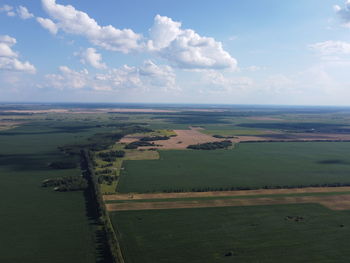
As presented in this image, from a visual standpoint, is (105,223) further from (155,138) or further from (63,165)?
(155,138)

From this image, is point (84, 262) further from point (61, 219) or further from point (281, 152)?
point (281, 152)

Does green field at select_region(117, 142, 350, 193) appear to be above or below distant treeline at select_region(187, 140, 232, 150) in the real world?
below

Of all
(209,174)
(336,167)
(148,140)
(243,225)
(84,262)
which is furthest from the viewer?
(148,140)

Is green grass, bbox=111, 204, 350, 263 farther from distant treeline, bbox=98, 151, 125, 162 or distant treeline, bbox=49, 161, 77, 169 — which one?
distant treeline, bbox=98, 151, 125, 162

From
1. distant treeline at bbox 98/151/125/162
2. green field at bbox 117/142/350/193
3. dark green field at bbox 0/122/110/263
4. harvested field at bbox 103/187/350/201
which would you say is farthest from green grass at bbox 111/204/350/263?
distant treeline at bbox 98/151/125/162

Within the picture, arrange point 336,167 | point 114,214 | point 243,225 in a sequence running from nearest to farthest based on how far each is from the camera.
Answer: point 243,225 → point 114,214 → point 336,167

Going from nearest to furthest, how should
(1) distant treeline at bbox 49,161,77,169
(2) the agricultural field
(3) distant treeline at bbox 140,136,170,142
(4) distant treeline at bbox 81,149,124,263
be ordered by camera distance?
(4) distant treeline at bbox 81,149,124,263, (2) the agricultural field, (1) distant treeline at bbox 49,161,77,169, (3) distant treeline at bbox 140,136,170,142

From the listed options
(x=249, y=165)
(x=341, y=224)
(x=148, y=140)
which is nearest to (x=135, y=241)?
(x=341, y=224)
